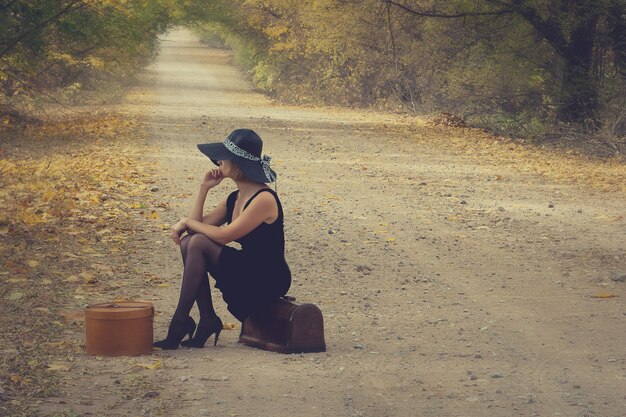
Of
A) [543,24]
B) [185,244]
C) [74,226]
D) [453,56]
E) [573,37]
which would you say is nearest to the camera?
[185,244]

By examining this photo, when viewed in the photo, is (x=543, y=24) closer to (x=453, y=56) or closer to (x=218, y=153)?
(x=453, y=56)

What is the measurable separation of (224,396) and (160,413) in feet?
1.55

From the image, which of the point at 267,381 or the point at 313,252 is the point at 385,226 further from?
the point at 267,381

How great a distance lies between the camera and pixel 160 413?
5684 mm

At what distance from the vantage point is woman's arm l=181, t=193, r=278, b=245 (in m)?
7.43

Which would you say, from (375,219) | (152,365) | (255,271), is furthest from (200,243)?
(375,219)

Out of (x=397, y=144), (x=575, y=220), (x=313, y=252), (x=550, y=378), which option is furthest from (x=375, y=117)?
(x=550, y=378)

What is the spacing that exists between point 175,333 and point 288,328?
73 centimetres

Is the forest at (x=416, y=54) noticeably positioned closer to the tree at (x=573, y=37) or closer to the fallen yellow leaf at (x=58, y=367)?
the tree at (x=573, y=37)

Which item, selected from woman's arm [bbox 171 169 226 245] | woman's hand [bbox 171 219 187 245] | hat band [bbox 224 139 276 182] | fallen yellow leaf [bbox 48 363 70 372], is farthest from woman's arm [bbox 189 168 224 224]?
fallen yellow leaf [bbox 48 363 70 372]

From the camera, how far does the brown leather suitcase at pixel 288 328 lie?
7.19 meters

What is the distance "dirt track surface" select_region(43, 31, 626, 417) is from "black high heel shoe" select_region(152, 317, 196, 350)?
75 millimetres

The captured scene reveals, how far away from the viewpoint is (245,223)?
745 centimetres

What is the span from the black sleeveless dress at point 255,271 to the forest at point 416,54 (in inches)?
484
